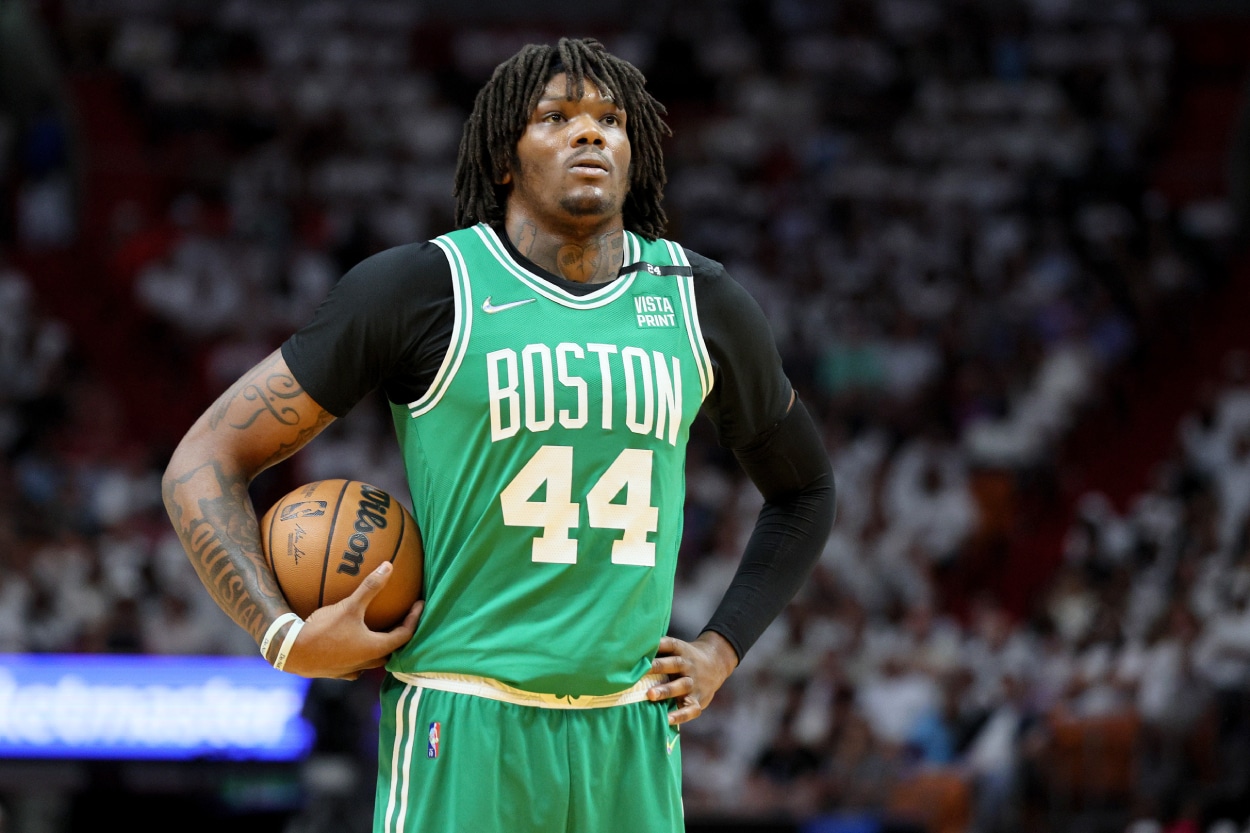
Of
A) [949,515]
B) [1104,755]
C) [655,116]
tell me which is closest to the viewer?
[655,116]

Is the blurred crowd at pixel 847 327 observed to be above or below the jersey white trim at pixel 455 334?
above

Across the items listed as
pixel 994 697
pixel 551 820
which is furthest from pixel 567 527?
pixel 994 697

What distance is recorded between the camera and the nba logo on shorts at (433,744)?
3072mm

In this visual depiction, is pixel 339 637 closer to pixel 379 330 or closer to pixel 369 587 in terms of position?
pixel 369 587

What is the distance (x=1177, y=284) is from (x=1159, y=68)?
330 cm

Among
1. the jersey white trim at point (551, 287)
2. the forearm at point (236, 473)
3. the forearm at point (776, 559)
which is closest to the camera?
the forearm at point (236, 473)

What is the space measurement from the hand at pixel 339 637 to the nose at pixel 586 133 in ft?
3.19

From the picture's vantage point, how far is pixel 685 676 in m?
3.30

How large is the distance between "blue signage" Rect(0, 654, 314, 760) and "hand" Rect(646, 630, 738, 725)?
6.53m

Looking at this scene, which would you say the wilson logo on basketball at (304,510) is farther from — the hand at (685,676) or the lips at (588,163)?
the lips at (588,163)

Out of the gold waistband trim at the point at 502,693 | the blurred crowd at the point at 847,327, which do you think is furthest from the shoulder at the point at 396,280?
the blurred crowd at the point at 847,327

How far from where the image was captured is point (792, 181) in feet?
55.4

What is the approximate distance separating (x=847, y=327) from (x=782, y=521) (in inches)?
443

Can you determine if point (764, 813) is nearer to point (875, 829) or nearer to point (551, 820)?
point (875, 829)
